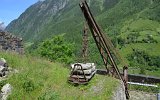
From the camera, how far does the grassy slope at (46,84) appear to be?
17578mm

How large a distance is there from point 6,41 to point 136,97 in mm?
13221

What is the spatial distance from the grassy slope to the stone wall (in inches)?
214

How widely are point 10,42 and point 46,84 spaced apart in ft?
34.6

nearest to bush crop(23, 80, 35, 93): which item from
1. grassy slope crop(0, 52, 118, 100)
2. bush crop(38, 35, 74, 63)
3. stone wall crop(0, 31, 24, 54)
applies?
grassy slope crop(0, 52, 118, 100)

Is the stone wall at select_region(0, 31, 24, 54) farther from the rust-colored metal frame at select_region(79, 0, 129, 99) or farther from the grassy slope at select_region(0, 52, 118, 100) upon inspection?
the rust-colored metal frame at select_region(79, 0, 129, 99)

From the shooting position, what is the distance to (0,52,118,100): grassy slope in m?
17.6

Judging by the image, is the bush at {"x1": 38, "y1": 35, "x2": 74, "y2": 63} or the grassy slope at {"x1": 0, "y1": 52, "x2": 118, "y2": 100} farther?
the bush at {"x1": 38, "y1": 35, "x2": 74, "y2": 63}

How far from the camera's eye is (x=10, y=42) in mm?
28312

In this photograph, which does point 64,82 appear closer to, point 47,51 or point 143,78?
point 143,78

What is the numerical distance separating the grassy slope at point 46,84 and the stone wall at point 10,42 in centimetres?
543

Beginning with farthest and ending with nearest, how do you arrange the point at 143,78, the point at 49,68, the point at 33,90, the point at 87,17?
1. the point at 143,78
2. the point at 87,17
3. the point at 49,68
4. the point at 33,90

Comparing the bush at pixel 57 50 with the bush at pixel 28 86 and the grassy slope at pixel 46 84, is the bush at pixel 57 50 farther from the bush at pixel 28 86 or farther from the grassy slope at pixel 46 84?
the bush at pixel 28 86

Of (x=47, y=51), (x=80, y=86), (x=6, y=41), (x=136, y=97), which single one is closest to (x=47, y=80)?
(x=80, y=86)

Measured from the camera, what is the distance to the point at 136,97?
30703mm
